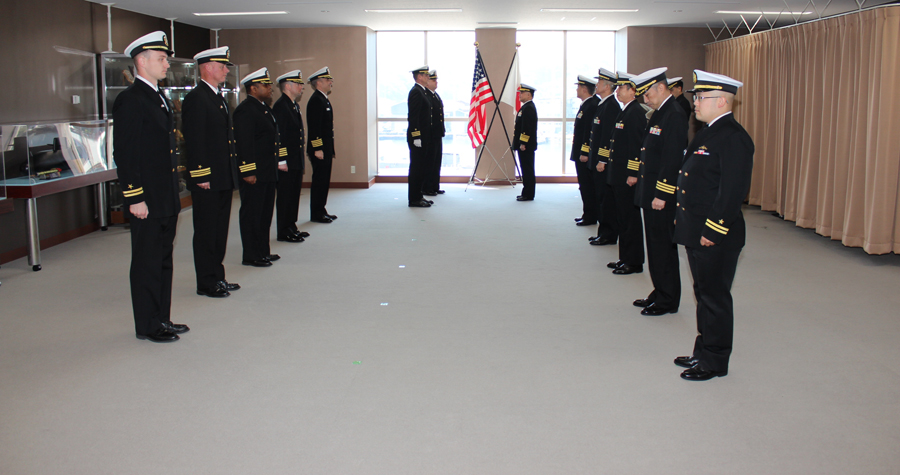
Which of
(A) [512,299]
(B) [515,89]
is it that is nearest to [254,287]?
(A) [512,299]

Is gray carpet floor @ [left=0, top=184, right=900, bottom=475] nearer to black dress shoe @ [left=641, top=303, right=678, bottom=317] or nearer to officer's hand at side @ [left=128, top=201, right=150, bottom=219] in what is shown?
black dress shoe @ [left=641, top=303, right=678, bottom=317]

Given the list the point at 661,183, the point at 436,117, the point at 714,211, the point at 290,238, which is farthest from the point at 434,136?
the point at 714,211

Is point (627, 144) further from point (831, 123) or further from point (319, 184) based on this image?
point (319, 184)

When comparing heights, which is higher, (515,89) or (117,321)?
(515,89)

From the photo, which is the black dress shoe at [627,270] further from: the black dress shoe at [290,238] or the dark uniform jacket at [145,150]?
the dark uniform jacket at [145,150]

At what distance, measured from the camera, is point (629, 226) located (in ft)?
18.1

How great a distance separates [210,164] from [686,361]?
3350mm

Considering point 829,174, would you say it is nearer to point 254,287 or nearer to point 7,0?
point 254,287

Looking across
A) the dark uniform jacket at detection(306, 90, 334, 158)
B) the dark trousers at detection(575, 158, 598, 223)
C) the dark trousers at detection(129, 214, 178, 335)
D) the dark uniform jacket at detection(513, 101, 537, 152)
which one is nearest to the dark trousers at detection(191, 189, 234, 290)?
the dark trousers at detection(129, 214, 178, 335)

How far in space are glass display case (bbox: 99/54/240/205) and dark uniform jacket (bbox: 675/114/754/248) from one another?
19.3ft


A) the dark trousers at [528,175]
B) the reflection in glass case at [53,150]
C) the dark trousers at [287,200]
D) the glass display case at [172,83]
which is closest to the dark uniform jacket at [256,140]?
the dark trousers at [287,200]

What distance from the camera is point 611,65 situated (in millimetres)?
12164

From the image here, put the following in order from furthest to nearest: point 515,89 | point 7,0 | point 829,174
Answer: point 515,89
point 829,174
point 7,0

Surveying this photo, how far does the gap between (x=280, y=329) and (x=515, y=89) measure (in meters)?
8.35
